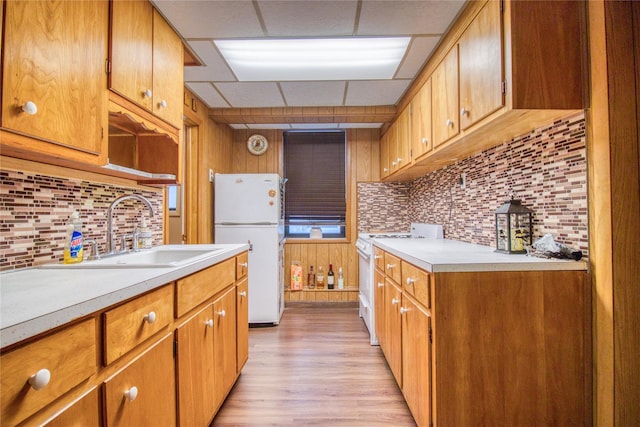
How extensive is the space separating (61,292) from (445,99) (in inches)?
79.1

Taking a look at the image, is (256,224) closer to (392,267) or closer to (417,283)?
(392,267)

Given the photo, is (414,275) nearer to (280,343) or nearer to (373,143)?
(280,343)

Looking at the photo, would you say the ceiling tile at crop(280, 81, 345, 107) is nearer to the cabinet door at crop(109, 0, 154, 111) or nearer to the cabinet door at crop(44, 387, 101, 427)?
the cabinet door at crop(109, 0, 154, 111)

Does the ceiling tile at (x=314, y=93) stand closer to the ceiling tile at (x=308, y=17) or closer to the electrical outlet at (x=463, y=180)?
the ceiling tile at (x=308, y=17)

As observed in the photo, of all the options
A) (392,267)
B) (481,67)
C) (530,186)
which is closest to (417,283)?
(392,267)

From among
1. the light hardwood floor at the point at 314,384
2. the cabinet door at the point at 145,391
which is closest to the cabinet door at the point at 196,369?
the cabinet door at the point at 145,391

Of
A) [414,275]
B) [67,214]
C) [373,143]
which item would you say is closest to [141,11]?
[67,214]

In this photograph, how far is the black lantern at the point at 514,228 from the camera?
4.88 feet

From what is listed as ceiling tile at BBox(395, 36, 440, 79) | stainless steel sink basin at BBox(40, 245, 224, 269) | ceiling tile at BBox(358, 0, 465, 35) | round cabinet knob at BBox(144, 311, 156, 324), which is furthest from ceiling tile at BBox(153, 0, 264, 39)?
round cabinet knob at BBox(144, 311, 156, 324)

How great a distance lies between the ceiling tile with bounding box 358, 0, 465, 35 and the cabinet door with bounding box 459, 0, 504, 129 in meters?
0.18

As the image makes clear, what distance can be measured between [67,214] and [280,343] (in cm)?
188

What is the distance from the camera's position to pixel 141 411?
0.93 metres

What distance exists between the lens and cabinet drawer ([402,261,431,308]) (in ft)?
4.20

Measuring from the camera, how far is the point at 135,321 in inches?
35.9
